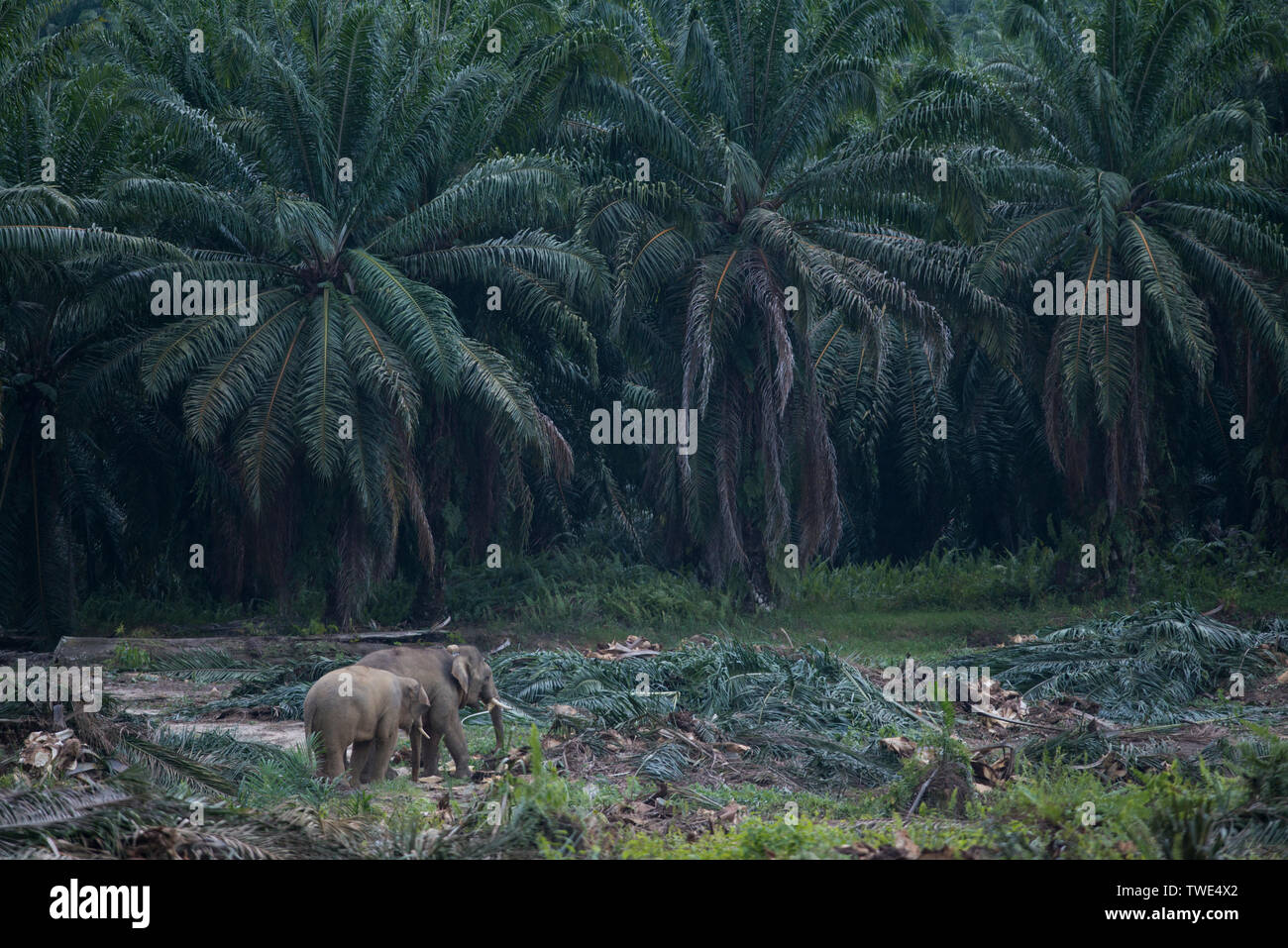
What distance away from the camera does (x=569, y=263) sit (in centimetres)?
1800

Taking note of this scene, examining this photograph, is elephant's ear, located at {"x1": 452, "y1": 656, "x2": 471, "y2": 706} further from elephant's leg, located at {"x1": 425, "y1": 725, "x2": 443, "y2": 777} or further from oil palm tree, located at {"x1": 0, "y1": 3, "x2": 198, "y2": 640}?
oil palm tree, located at {"x1": 0, "y1": 3, "x2": 198, "y2": 640}

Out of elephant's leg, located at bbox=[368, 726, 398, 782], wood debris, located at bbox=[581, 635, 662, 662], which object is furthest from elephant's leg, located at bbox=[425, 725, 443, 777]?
wood debris, located at bbox=[581, 635, 662, 662]

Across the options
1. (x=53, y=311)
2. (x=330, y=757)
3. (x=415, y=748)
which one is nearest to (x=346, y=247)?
(x=53, y=311)

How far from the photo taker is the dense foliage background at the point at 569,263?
1720cm

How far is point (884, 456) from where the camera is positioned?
2617cm

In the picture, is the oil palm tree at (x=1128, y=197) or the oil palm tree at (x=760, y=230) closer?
the oil palm tree at (x=760, y=230)

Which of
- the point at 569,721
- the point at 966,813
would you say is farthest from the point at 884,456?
the point at 966,813

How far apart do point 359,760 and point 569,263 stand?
9.87m

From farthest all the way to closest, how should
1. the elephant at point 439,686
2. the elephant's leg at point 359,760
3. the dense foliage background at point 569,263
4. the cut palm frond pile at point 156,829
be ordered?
the dense foliage background at point 569,263 < the elephant at point 439,686 < the elephant's leg at point 359,760 < the cut palm frond pile at point 156,829

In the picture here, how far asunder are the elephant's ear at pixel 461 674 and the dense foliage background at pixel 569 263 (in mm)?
6671

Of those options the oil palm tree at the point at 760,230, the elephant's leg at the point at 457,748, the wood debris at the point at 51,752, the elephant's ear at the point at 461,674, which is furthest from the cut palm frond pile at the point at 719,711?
the oil palm tree at the point at 760,230

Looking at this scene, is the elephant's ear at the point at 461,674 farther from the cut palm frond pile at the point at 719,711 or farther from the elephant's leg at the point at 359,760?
the cut palm frond pile at the point at 719,711

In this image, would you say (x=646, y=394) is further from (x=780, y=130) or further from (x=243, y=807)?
(x=243, y=807)

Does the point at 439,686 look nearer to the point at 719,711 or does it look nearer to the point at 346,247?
the point at 719,711
